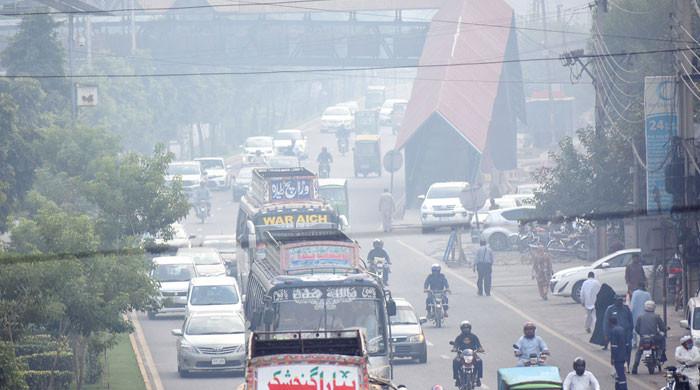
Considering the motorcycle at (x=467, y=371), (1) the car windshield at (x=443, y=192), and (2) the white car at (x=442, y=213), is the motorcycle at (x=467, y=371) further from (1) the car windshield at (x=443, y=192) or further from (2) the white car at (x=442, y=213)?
(1) the car windshield at (x=443, y=192)

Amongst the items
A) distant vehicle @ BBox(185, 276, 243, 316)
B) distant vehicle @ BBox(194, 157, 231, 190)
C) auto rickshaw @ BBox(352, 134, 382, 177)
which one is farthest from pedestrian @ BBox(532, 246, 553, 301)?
auto rickshaw @ BBox(352, 134, 382, 177)

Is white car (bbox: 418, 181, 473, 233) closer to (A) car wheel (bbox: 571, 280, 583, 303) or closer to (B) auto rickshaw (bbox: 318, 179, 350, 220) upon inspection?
(B) auto rickshaw (bbox: 318, 179, 350, 220)

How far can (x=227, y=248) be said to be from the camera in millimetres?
48000

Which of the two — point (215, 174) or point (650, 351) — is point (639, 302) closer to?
point (650, 351)

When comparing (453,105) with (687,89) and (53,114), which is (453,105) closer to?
(53,114)

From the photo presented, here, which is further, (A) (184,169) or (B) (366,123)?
(B) (366,123)

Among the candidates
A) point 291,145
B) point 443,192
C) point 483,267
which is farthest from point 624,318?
point 291,145

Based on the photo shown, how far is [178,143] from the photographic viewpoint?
95688 millimetres

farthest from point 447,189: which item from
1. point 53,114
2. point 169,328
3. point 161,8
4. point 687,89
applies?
point 161,8

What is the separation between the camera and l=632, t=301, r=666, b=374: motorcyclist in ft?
90.1

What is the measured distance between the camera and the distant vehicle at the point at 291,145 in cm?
8788

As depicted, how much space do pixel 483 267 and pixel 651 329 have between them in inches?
514

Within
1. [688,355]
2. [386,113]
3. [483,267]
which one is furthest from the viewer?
[386,113]

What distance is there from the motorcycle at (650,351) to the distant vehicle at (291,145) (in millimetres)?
60315
